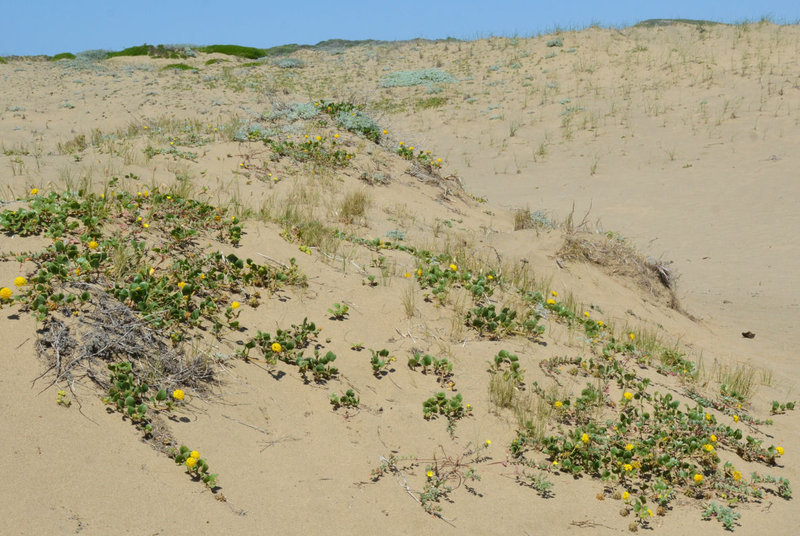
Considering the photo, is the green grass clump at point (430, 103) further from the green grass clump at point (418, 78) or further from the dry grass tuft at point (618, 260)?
the dry grass tuft at point (618, 260)

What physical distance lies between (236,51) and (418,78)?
13.2 metres

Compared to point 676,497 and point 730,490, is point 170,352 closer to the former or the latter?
point 676,497

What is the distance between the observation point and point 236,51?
31969 mm

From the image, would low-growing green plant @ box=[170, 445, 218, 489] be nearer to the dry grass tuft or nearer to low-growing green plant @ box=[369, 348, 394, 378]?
low-growing green plant @ box=[369, 348, 394, 378]

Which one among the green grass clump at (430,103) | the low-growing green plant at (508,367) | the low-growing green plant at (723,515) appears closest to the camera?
the low-growing green plant at (723,515)

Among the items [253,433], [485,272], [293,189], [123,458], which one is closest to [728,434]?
[485,272]

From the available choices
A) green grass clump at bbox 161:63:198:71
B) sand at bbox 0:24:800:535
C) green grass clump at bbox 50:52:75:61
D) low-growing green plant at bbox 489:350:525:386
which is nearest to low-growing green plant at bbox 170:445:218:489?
sand at bbox 0:24:800:535

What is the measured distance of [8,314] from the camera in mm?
3959

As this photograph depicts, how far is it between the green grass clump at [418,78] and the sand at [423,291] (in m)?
1.36

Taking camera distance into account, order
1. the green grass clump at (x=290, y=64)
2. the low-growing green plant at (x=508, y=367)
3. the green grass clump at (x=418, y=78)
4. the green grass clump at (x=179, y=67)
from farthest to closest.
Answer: the green grass clump at (x=290, y=64)
the green grass clump at (x=179, y=67)
the green grass clump at (x=418, y=78)
the low-growing green plant at (x=508, y=367)

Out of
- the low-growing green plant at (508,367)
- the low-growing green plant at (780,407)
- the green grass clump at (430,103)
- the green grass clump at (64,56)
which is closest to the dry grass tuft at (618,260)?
the low-growing green plant at (780,407)

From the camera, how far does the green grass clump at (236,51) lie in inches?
1233

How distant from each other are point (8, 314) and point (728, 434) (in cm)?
458

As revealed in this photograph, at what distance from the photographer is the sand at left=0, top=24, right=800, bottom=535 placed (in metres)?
3.35
